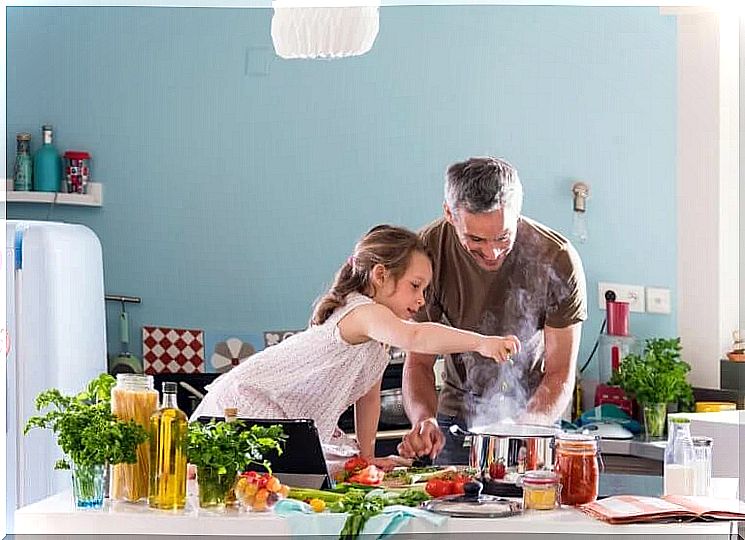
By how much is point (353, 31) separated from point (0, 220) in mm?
966

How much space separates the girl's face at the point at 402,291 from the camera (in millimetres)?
2902

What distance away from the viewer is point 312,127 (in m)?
3.01

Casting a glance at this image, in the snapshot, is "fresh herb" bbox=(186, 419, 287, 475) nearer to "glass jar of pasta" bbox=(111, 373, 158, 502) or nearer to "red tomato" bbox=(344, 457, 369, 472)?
"glass jar of pasta" bbox=(111, 373, 158, 502)

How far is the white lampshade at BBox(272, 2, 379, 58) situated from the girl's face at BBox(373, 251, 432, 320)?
535 millimetres

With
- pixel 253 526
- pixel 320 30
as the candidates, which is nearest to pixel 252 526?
pixel 253 526

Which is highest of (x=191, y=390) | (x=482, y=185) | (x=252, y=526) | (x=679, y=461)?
(x=482, y=185)

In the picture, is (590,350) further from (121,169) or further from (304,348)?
(121,169)

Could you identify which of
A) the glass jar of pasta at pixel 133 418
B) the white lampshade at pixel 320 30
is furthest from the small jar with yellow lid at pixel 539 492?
the white lampshade at pixel 320 30

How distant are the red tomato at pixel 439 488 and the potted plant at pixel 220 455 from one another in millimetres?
342

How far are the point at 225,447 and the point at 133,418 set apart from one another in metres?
0.20

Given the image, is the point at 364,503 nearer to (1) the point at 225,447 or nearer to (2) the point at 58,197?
(1) the point at 225,447

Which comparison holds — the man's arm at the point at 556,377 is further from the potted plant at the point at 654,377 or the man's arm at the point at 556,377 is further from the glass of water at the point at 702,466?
the glass of water at the point at 702,466

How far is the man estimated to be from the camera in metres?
2.94

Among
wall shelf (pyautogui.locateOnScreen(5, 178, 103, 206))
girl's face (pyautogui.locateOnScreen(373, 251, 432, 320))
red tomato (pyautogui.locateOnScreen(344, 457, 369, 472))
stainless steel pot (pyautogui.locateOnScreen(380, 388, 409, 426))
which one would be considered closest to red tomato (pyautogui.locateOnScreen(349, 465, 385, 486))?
red tomato (pyautogui.locateOnScreen(344, 457, 369, 472))
